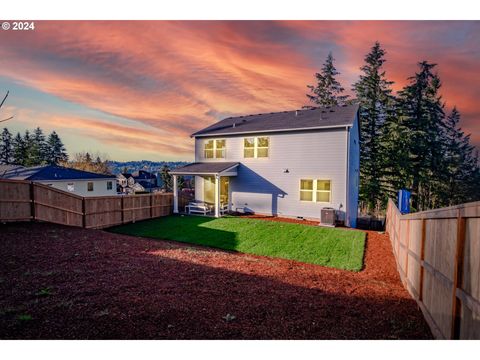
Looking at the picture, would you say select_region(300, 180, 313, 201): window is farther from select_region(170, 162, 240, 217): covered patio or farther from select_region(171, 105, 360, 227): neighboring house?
select_region(170, 162, 240, 217): covered patio

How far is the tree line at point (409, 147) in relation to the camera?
60.7 feet

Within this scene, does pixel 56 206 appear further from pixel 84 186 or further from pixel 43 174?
pixel 84 186

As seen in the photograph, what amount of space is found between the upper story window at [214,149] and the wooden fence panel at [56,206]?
718 cm

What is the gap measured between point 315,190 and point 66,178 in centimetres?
2014

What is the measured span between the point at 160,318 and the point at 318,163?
10.2m

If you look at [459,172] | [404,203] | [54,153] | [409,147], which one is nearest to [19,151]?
[54,153]

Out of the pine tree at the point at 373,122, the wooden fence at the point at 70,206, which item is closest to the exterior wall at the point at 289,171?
the wooden fence at the point at 70,206

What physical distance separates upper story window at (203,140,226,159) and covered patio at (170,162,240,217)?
50 cm

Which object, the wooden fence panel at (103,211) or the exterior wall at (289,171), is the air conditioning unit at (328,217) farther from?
the wooden fence panel at (103,211)

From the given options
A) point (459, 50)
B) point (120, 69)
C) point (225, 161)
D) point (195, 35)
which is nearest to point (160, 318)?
point (195, 35)

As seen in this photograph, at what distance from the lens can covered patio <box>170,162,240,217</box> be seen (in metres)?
13.0

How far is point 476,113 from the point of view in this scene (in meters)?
6.73

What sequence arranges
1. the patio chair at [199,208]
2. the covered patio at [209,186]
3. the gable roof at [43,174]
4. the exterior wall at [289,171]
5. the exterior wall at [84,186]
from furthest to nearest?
the exterior wall at [84,186] → the gable roof at [43,174] → the patio chair at [199,208] → the covered patio at [209,186] → the exterior wall at [289,171]

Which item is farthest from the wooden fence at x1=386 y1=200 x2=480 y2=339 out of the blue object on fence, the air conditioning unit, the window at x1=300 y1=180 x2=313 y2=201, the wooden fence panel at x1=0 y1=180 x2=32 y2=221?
the wooden fence panel at x1=0 y1=180 x2=32 y2=221
